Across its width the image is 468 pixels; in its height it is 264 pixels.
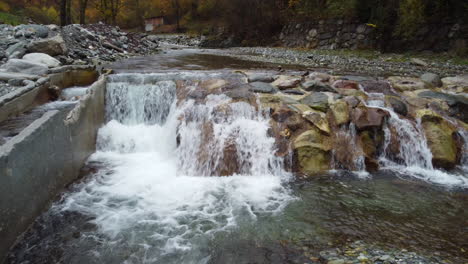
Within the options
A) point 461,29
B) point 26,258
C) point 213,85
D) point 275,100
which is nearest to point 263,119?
point 275,100

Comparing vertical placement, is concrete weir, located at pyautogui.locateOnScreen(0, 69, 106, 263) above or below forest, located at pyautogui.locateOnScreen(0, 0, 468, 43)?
below

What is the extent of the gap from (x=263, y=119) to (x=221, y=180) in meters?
1.84

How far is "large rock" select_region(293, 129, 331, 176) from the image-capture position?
6004mm

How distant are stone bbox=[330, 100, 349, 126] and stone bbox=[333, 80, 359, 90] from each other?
1.24 m

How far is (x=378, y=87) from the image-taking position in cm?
829

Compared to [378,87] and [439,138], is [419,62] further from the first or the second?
[439,138]

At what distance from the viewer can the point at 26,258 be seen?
3369mm

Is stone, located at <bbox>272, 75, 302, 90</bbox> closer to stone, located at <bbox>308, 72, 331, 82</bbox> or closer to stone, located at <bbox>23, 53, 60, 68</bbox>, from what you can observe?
stone, located at <bbox>308, 72, 331, 82</bbox>

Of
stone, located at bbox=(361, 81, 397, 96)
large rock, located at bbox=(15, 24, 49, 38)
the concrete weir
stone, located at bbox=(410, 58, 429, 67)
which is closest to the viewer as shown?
the concrete weir

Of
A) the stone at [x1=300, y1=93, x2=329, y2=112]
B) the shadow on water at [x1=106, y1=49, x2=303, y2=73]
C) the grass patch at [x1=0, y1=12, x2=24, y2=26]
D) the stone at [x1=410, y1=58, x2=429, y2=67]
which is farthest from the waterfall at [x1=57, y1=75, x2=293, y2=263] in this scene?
the grass patch at [x1=0, y1=12, x2=24, y2=26]

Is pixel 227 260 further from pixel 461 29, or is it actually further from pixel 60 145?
pixel 461 29

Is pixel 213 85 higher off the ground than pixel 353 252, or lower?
higher

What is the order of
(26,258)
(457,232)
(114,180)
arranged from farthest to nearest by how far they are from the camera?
(114,180)
(457,232)
(26,258)

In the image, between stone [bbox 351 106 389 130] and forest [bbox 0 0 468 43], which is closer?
stone [bbox 351 106 389 130]
